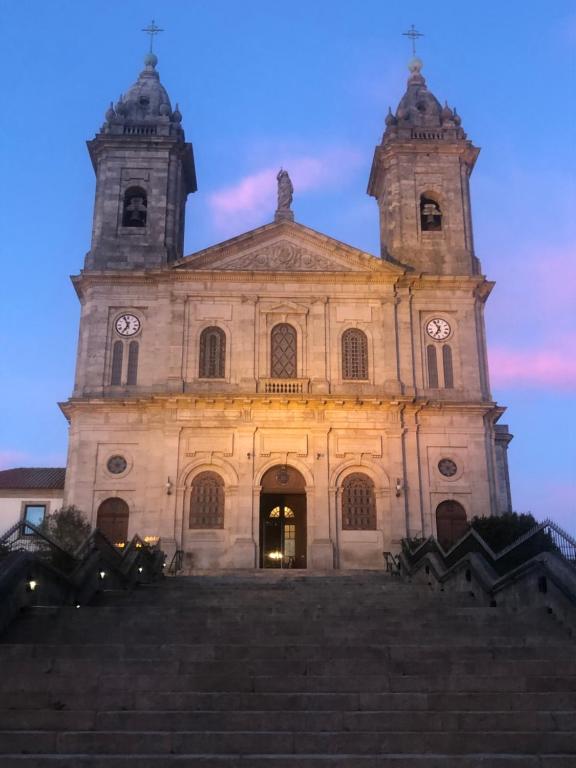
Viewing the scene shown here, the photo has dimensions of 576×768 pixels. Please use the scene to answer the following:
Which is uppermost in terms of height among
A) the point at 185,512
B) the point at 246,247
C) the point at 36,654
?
the point at 246,247

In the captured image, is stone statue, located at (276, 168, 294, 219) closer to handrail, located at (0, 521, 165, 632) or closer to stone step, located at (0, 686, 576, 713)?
handrail, located at (0, 521, 165, 632)

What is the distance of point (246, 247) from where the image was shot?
31516 mm

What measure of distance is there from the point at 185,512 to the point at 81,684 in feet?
63.7

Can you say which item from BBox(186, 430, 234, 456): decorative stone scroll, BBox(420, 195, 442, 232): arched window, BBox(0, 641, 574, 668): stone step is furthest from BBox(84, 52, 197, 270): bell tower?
BBox(0, 641, 574, 668): stone step

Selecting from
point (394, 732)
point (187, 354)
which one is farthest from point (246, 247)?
point (394, 732)

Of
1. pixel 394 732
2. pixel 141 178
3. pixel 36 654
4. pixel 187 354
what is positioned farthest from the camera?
pixel 141 178

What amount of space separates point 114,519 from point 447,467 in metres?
12.0

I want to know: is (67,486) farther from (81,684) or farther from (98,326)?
(81,684)

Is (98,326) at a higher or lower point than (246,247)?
lower

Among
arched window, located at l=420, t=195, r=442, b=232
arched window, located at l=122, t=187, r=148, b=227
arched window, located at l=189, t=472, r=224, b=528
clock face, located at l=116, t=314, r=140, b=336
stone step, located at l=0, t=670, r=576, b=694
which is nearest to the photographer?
stone step, located at l=0, t=670, r=576, b=694

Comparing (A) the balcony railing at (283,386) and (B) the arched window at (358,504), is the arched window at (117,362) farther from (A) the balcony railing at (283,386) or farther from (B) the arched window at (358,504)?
(B) the arched window at (358,504)

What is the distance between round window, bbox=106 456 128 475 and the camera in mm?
29141

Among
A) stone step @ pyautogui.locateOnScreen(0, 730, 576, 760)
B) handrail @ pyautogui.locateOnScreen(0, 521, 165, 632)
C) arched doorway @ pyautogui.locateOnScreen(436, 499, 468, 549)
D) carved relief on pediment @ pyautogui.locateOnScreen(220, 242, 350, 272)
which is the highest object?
carved relief on pediment @ pyautogui.locateOnScreen(220, 242, 350, 272)

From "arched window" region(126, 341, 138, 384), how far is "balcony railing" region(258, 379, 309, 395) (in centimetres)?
472
